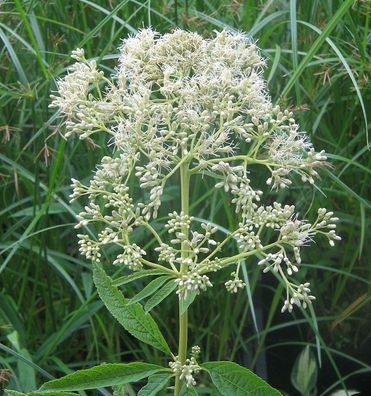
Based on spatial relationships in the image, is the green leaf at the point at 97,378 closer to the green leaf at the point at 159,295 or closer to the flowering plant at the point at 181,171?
the flowering plant at the point at 181,171

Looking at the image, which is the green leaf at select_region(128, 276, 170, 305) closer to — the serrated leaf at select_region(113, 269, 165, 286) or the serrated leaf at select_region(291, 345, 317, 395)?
the serrated leaf at select_region(113, 269, 165, 286)

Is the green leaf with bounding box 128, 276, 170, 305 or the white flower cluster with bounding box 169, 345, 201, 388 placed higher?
the green leaf with bounding box 128, 276, 170, 305

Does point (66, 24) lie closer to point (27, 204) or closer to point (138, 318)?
point (27, 204)

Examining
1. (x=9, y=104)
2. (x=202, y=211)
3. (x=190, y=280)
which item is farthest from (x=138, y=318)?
(x=9, y=104)

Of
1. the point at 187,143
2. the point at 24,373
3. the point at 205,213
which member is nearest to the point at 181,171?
the point at 187,143

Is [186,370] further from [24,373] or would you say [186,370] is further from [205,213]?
[205,213]

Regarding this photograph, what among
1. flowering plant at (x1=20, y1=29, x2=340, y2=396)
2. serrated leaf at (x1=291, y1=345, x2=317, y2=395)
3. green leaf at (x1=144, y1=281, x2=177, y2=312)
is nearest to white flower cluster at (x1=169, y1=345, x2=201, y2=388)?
flowering plant at (x1=20, y1=29, x2=340, y2=396)
